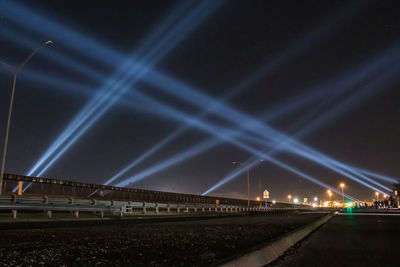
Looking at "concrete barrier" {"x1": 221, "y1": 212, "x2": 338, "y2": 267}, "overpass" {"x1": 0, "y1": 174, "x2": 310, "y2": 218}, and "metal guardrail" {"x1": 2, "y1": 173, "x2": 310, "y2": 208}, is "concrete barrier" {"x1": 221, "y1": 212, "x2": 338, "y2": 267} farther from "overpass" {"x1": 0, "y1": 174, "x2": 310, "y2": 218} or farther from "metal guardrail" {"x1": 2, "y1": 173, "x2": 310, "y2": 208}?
A: "metal guardrail" {"x1": 2, "y1": 173, "x2": 310, "y2": 208}

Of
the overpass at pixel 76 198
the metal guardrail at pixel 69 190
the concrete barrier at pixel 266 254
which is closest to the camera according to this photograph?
the concrete barrier at pixel 266 254

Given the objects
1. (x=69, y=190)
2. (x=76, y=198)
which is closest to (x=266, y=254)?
(x=76, y=198)

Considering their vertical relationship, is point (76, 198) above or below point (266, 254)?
above

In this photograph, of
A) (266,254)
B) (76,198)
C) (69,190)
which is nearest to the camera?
(266,254)

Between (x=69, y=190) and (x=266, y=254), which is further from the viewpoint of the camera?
(x=69, y=190)

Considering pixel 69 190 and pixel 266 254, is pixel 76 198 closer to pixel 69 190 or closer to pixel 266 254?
pixel 69 190

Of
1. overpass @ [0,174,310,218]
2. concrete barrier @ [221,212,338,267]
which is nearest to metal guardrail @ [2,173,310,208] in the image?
overpass @ [0,174,310,218]

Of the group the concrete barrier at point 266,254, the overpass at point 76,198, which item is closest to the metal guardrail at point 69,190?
the overpass at point 76,198

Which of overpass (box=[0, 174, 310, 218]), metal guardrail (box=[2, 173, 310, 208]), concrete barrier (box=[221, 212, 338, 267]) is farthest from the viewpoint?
metal guardrail (box=[2, 173, 310, 208])

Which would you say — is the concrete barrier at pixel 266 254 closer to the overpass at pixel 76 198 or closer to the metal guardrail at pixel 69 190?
the overpass at pixel 76 198

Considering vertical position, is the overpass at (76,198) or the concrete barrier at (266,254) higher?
the overpass at (76,198)

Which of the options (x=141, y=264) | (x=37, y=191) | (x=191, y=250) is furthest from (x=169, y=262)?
(x=37, y=191)

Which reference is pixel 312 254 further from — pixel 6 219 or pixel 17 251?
pixel 6 219

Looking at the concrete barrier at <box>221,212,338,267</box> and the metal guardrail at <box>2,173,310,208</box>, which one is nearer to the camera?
the concrete barrier at <box>221,212,338,267</box>
